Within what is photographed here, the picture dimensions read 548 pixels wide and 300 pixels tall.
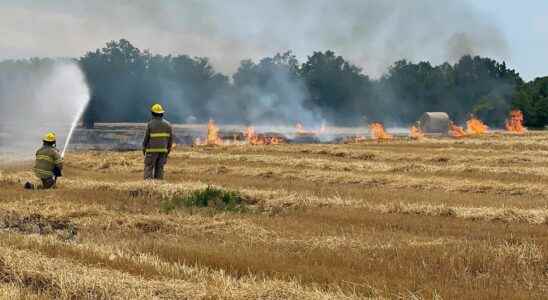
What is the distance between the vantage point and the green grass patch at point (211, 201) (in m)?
13.4

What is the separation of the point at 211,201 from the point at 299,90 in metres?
58.7

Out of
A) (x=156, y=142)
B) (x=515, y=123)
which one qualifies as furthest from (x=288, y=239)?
(x=515, y=123)

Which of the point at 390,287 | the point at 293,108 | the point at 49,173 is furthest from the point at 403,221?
the point at 293,108

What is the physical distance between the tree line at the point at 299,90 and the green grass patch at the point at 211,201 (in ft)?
159

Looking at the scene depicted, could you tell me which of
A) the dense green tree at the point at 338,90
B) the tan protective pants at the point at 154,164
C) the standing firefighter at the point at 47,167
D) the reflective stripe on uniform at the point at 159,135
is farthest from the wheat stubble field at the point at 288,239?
the dense green tree at the point at 338,90

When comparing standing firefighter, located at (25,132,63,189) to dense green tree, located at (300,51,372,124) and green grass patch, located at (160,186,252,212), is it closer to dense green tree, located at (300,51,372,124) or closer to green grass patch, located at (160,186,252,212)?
green grass patch, located at (160,186,252,212)

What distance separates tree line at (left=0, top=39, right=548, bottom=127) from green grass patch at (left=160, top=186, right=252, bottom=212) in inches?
1911

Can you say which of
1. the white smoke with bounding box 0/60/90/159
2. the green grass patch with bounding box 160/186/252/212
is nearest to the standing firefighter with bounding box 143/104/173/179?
the green grass patch with bounding box 160/186/252/212

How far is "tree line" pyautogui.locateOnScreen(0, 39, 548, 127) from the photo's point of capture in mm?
66688

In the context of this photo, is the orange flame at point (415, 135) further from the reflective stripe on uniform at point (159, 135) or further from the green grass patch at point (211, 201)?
the green grass patch at point (211, 201)

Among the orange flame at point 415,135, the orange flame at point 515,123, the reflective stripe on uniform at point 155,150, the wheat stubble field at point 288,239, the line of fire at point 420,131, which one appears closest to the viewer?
the wheat stubble field at point 288,239

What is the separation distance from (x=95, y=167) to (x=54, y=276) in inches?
674

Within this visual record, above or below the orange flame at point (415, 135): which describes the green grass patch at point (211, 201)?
below

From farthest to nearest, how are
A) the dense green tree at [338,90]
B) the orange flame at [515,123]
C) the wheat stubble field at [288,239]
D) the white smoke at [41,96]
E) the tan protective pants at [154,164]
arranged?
the dense green tree at [338,90] < the white smoke at [41,96] < the orange flame at [515,123] < the tan protective pants at [154,164] < the wheat stubble field at [288,239]
